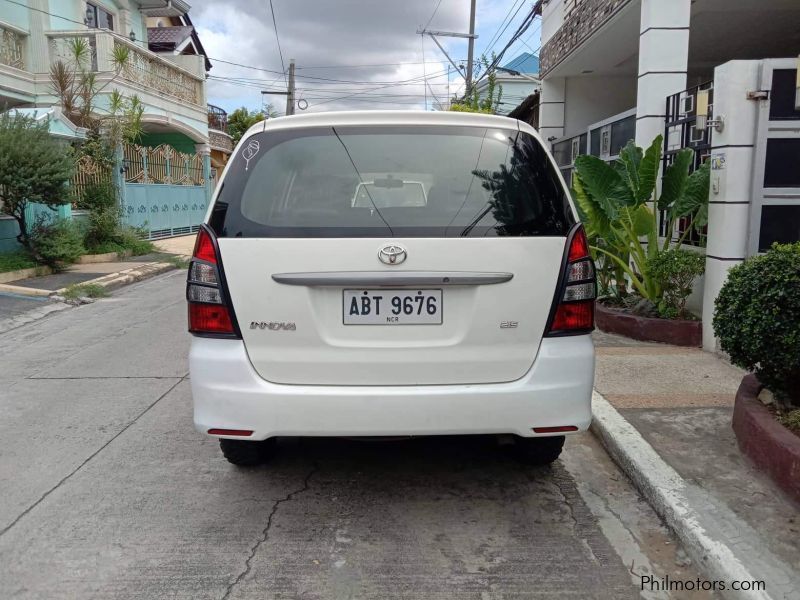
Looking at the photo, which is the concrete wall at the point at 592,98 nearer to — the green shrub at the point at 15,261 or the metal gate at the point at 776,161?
the metal gate at the point at 776,161

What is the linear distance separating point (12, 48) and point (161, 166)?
15.4 feet

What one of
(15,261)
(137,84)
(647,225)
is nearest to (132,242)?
(15,261)

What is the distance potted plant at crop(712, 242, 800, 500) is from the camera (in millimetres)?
3615

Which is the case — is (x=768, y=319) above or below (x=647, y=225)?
below

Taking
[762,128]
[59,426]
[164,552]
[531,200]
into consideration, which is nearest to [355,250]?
[531,200]

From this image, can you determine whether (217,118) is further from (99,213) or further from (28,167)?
(28,167)

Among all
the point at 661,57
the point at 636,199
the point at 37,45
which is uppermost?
the point at 37,45

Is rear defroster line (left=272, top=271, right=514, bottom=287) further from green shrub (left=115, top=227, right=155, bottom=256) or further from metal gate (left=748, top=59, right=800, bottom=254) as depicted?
green shrub (left=115, top=227, right=155, bottom=256)

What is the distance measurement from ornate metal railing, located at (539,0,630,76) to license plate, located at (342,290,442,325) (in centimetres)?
729

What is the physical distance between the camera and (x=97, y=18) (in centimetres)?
2208

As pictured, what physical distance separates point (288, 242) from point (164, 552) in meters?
1.49

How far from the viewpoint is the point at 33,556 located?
3184 mm

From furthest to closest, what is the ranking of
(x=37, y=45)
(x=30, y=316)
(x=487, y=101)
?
(x=487, y=101) < (x=37, y=45) < (x=30, y=316)

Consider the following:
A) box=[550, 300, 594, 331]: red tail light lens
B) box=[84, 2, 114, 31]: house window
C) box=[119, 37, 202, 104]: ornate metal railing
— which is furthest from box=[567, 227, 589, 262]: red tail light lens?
box=[84, 2, 114, 31]: house window
